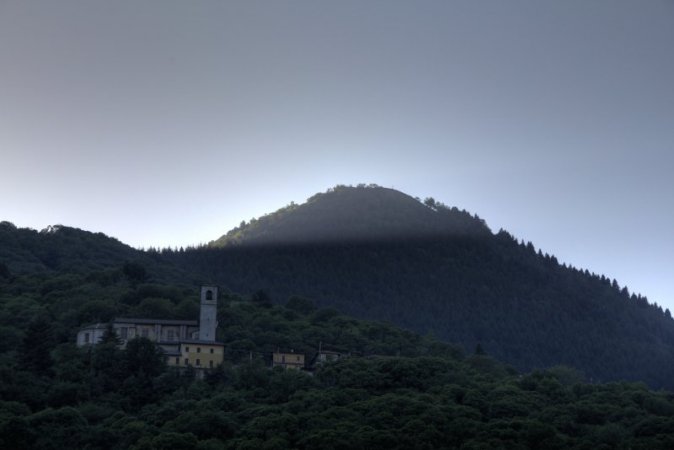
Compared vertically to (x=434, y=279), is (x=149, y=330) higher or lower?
lower

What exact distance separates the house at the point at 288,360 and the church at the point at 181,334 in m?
3.73

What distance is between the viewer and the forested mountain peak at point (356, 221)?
492 feet

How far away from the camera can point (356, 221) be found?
156 m

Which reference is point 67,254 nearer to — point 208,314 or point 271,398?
point 208,314

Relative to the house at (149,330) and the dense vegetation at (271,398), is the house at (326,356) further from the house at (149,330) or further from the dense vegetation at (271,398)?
the house at (149,330)

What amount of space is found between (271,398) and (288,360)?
9440mm

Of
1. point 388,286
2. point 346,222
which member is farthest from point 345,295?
point 346,222

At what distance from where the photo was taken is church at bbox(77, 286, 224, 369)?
69938 millimetres

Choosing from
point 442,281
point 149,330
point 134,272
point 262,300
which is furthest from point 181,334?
point 442,281

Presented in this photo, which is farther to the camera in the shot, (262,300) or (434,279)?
(434,279)

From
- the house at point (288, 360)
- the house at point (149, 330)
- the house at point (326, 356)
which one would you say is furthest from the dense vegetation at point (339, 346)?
the house at point (149, 330)

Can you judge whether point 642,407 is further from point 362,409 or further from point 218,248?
point 218,248

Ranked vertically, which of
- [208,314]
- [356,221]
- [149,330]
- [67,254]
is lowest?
[149,330]

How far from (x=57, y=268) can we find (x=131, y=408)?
48.7 metres
